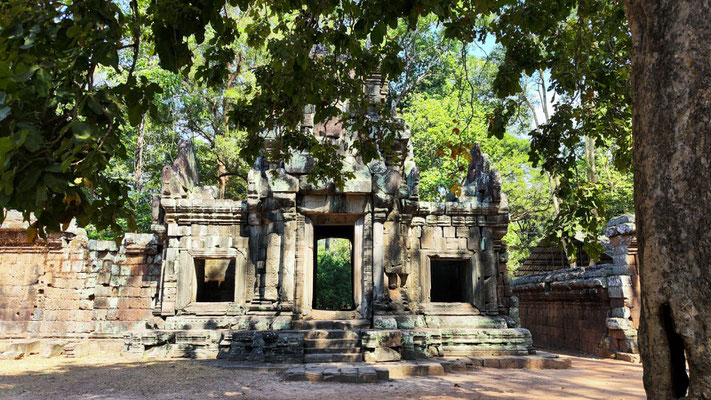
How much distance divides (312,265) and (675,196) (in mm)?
8246

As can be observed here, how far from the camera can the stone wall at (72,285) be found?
37.6 ft

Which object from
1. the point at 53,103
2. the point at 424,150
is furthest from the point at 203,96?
the point at 53,103

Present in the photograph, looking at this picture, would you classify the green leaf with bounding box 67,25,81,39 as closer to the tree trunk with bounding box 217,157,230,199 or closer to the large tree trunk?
the large tree trunk

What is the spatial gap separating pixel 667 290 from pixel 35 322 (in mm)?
12758

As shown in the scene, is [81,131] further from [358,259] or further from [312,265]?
[312,265]

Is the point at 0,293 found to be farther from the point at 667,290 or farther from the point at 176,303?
the point at 667,290

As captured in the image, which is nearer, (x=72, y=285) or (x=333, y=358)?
(x=333, y=358)

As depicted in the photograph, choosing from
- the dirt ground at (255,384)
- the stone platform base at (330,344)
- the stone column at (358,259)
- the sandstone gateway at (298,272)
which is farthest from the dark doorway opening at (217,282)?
the stone column at (358,259)

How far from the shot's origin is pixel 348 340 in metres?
8.77

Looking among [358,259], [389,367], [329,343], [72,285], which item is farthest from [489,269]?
Result: [72,285]

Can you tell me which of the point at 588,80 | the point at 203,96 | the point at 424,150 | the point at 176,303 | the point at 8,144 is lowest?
the point at 176,303

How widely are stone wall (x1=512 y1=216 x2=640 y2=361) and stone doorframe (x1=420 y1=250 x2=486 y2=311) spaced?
3.19 metres

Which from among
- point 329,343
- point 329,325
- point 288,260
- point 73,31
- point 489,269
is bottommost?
point 329,343

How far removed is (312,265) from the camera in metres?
10.3
